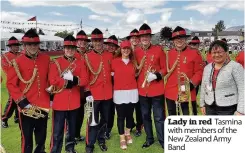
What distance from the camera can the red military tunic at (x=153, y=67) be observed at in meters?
4.88

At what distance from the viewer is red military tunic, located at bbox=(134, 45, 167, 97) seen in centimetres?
488

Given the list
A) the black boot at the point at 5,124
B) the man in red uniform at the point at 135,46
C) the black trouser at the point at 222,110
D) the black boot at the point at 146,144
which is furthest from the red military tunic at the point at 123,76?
the black boot at the point at 5,124

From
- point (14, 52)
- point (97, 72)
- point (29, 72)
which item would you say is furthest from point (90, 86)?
point (14, 52)

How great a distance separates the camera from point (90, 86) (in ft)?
16.2

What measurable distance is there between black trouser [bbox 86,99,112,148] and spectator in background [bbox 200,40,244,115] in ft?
5.89

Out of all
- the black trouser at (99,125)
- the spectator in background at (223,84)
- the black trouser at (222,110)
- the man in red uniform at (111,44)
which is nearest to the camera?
the spectator in background at (223,84)

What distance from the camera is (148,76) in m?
4.80

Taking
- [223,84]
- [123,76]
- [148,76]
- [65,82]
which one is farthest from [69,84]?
[223,84]

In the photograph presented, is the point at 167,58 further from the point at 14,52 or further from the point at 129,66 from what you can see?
the point at 14,52

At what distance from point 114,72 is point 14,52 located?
12.3 feet

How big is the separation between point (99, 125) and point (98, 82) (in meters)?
0.75

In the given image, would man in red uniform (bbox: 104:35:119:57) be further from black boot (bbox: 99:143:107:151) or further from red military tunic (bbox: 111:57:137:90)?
black boot (bbox: 99:143:107:151)

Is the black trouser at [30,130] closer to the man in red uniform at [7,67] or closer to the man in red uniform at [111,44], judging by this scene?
the man in red uniform at [111,44]

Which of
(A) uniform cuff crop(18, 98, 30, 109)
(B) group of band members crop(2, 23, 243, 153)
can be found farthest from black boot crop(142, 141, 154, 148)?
(A) uniform cuff crop(18, 98, 30, 109)
